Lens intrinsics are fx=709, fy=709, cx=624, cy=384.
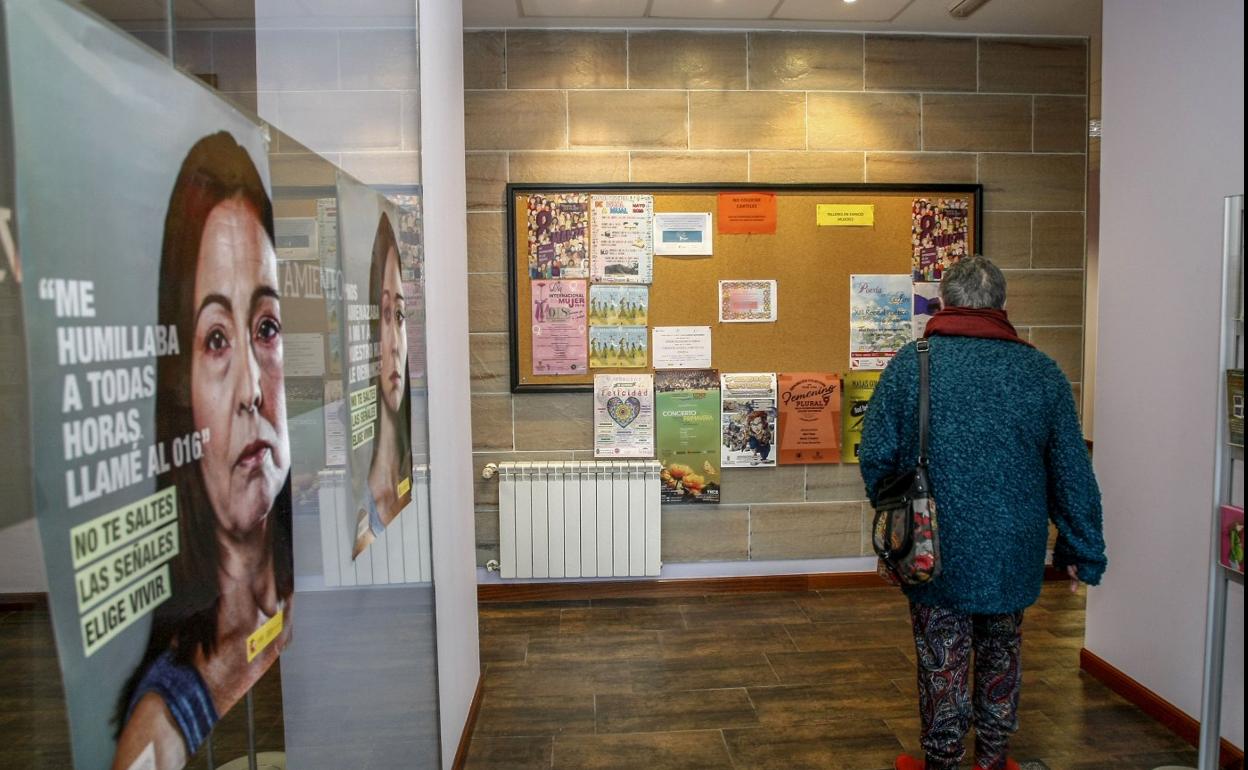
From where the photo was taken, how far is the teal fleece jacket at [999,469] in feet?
6.29

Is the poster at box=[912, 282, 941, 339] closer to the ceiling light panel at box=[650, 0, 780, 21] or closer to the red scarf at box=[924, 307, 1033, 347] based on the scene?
the ceiling light panel at box=[650, 0, 780, 21]

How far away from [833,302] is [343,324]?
2.98 metres

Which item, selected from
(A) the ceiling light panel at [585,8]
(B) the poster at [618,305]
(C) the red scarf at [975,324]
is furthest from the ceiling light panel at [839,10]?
(C) the red scarf at [975,324]

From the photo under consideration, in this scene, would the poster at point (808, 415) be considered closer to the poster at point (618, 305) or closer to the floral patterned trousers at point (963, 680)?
the poster at point (618, 305)

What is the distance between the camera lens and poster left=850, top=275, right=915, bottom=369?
12.6 ft

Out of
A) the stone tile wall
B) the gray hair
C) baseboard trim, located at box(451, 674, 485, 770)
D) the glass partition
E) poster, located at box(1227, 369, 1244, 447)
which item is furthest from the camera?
the stone tile wall

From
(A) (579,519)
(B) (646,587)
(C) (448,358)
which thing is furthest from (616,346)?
(C) (448,358)

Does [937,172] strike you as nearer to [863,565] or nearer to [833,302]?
[833,302]

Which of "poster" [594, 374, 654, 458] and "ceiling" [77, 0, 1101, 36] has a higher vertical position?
"ceiling" [77, 0, 1101, 36]

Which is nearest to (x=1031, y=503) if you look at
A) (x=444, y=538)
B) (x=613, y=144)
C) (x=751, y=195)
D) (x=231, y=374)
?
(x=444, y=538)

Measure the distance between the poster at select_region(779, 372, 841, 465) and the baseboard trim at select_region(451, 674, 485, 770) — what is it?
1974 mm

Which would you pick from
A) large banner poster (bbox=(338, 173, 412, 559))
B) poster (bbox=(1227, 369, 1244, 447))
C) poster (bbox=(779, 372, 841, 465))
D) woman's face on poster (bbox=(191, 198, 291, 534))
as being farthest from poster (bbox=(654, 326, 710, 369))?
woman's face on poster (bbox=(191, 198, 291, 534))

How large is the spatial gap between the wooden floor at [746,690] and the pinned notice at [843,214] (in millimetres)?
2004

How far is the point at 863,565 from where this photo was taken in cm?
396
